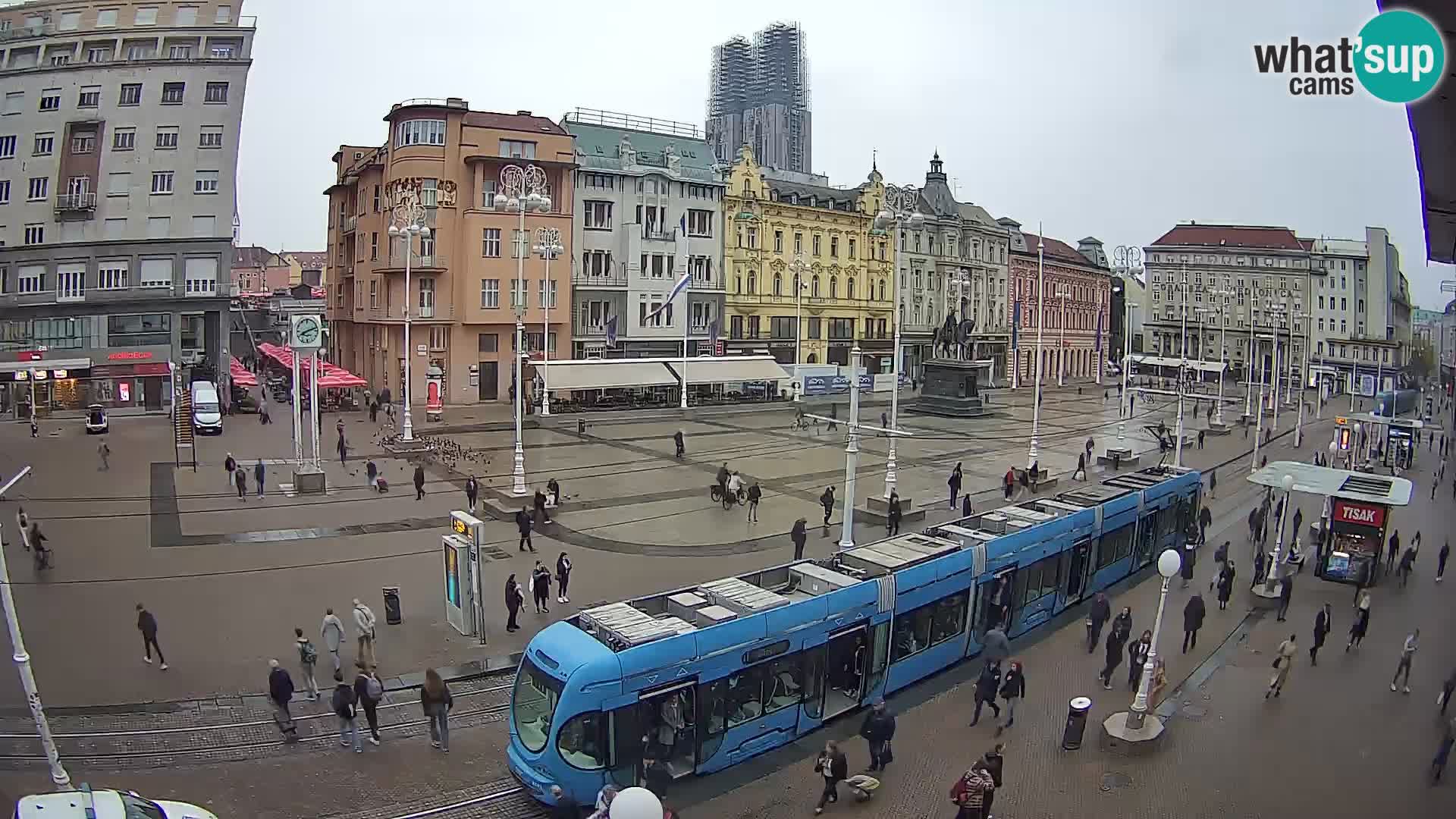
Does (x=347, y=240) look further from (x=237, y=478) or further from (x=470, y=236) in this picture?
(x=237, y=478)

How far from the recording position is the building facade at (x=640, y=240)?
60812 millimetres

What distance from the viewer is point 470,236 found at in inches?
2200

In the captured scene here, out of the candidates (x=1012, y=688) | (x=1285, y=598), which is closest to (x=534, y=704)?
(x=1012, y=688)

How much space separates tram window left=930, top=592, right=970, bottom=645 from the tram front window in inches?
287

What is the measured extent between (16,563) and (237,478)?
8036 millimetres

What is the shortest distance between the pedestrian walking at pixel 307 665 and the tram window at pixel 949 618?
419 inches

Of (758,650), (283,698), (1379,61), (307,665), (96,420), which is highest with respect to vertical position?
(1379,61)

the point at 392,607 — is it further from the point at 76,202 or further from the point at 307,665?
the point at 76,202

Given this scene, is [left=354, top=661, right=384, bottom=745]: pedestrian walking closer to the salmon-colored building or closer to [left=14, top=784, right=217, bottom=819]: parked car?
[left=14, top=784, right=217, bottom=819]: parked car

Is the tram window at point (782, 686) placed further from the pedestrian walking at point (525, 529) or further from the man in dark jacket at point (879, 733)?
the pedestrian walking at point (525, 529)

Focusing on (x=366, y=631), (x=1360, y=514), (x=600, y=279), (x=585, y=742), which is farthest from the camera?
(x=600, y=279)

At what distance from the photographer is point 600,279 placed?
61.1 m

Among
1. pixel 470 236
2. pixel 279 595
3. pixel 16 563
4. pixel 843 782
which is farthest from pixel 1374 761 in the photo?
pixel 470 236

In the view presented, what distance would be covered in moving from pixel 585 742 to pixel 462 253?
49.6 meters
